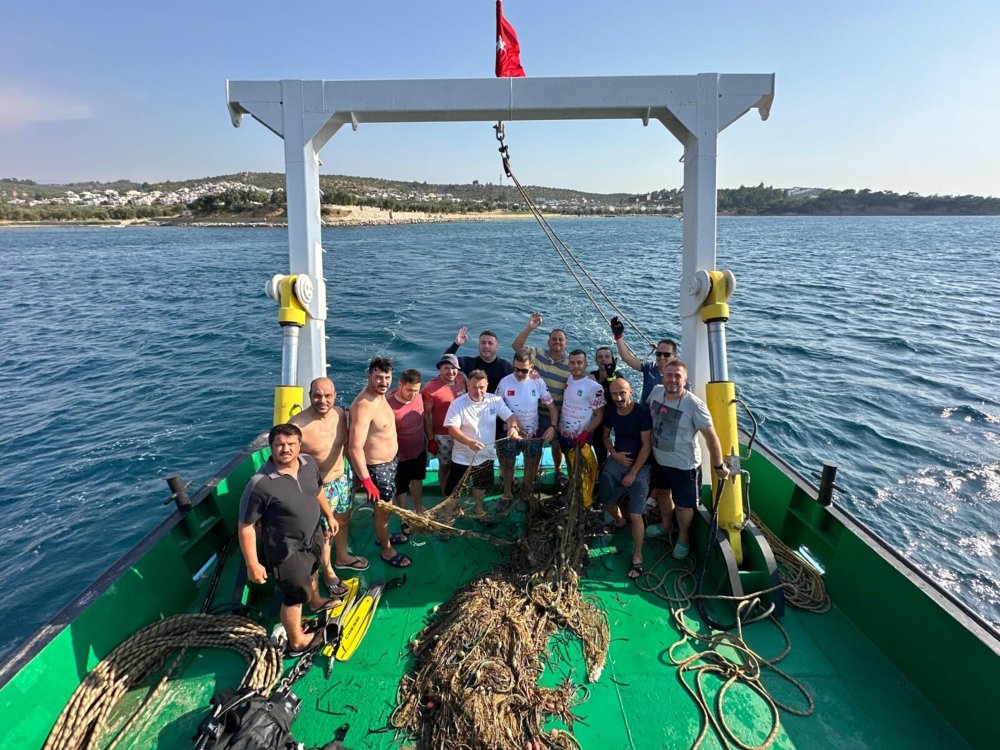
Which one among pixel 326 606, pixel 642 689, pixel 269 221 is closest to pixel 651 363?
pixel 642 689

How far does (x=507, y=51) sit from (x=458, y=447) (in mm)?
3359

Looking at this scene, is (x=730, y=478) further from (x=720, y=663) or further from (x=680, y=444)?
(x=720, y=663)

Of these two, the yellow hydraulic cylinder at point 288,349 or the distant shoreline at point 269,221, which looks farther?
the distant shoreline at point 269,221

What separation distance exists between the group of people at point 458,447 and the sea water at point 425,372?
434cm

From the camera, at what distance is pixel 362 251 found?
38656 mm

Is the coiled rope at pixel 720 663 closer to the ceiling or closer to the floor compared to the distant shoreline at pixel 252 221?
closer to the floor

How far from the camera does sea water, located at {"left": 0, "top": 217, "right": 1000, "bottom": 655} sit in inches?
294

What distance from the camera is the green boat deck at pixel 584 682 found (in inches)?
117

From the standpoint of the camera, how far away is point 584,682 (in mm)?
3326

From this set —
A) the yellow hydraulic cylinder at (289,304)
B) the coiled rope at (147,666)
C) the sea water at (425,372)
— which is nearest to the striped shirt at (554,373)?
the yellow hydraulic cylinder at (289,304)

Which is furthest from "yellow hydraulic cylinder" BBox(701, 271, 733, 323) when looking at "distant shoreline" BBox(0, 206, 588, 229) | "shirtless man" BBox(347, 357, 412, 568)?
"distant shoreline" BBox(0, 206, 588, 229)

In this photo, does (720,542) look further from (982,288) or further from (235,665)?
(982,288)

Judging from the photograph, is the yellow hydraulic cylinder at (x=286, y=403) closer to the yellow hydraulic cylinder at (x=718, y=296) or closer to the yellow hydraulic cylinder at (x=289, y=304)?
the yellow hydraulic cylinder at (x=289, y=304)

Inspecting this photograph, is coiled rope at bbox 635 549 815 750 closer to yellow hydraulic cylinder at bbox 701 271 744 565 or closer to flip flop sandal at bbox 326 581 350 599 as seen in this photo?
yellow hydraulic cylinder at bbox 701 271 744 565
